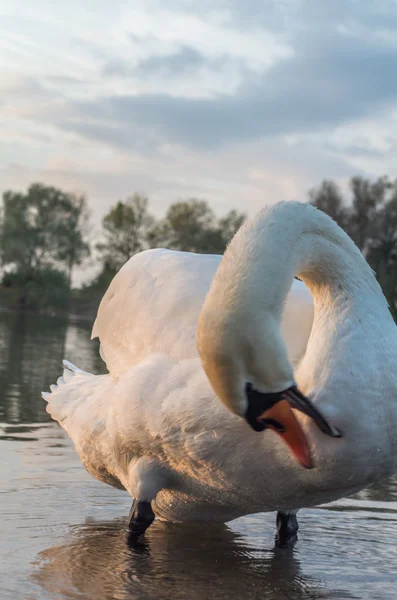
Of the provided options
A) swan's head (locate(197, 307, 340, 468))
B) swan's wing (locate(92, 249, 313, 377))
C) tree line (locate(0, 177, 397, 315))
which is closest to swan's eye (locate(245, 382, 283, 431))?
swan's head (locate(197, 307, 340, 468))

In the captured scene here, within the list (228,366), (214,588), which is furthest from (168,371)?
(228,366)

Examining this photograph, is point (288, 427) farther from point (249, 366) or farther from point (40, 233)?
point (40, 233)

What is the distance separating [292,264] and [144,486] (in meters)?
1.62

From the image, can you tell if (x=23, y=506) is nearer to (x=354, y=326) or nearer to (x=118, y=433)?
(x=118, y=433)

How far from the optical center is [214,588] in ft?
13.4

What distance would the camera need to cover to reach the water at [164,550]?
406 cm

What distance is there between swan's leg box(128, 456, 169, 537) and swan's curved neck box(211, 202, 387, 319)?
1.20 metres

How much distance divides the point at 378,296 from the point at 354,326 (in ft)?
0.87

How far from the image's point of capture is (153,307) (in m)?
4.98

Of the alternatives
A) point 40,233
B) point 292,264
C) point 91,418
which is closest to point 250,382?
point 292,264

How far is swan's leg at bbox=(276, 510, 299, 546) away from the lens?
16.0 ft

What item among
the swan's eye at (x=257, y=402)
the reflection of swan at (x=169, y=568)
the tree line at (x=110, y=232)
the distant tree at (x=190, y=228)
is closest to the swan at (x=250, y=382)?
the swan's eye at (x=257, y=402)

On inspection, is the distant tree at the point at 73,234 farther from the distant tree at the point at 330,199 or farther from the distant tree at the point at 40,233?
the distant tree at the point at 330,199

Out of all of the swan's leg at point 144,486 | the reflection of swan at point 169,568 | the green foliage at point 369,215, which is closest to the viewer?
the reflection of swan at point 169,568
